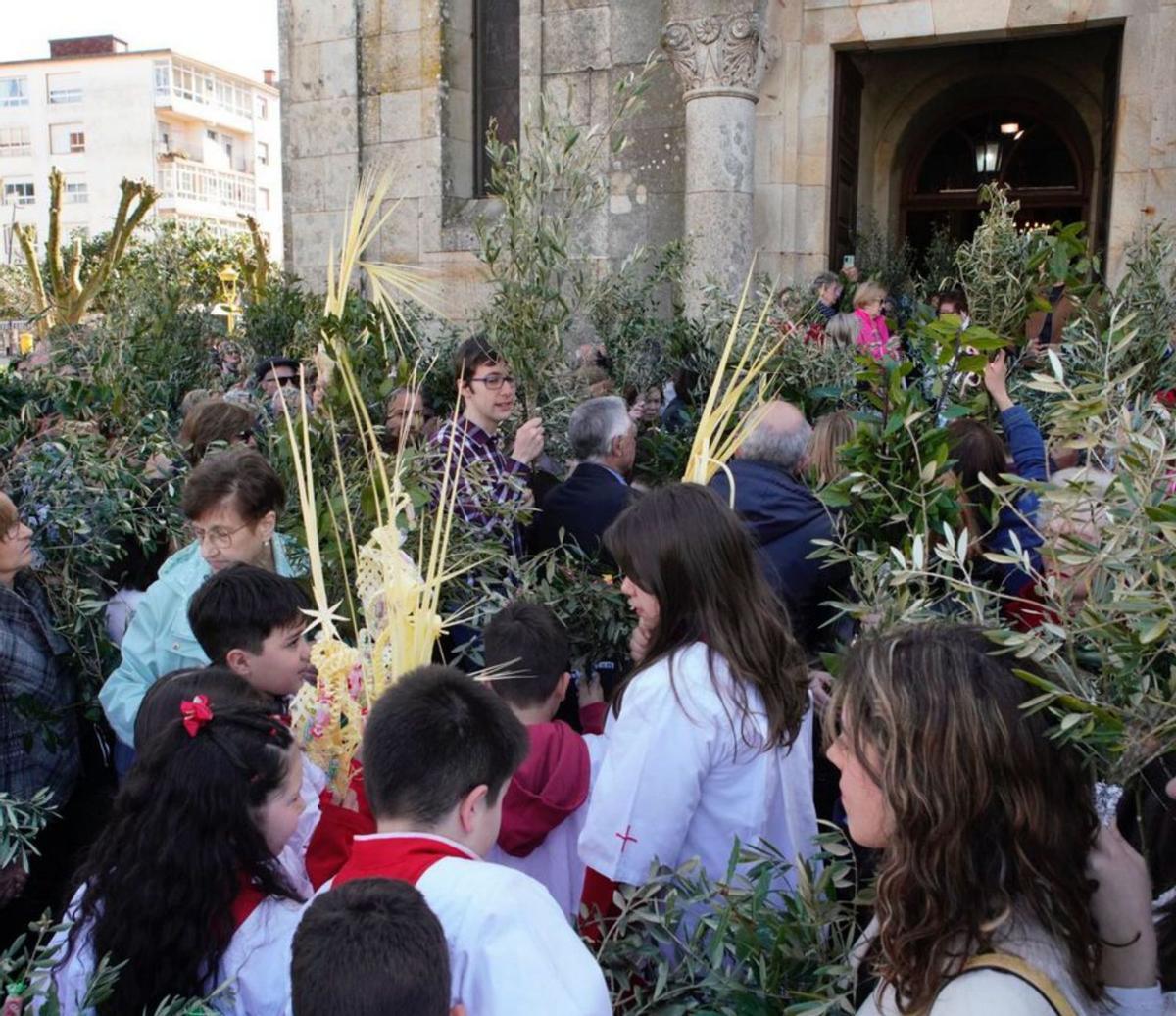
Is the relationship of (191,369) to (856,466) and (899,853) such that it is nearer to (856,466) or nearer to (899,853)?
(856,466)

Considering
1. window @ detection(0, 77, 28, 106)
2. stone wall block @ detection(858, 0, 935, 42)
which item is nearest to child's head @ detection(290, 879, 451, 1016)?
stone wall block @ detection(858, 0, 935, 42)

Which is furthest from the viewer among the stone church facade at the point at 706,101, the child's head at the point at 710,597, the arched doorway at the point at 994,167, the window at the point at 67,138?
the window at the point at 67,138

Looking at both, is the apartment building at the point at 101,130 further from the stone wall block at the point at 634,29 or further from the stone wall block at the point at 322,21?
the stone wall block at the point at 634,29

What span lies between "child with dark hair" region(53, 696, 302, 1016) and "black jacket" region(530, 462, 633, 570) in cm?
202

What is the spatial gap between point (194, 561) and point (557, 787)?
1.47 m

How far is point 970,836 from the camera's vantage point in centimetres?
144

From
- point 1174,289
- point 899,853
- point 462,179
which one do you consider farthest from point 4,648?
point 462,179

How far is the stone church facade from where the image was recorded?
297 inches

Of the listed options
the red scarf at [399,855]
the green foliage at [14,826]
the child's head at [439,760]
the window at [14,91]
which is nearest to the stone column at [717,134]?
the green foliage at [14,826]

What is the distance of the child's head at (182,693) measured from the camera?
2.38 metres

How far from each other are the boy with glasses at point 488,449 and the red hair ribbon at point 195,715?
161 centimetres

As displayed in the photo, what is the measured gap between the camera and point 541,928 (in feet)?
5.66

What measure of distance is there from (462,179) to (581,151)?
538cm

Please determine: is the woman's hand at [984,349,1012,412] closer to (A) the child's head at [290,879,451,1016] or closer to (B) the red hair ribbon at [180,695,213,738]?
(B) the red hair ribbon at [180,695,213,738]
